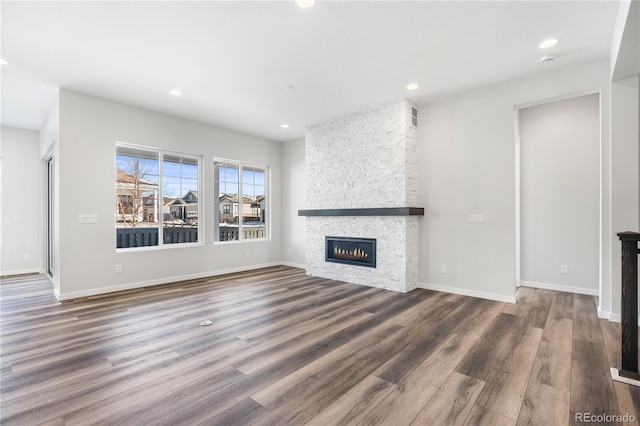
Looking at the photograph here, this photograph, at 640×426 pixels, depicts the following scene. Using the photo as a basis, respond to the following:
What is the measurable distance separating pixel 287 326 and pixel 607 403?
251cm

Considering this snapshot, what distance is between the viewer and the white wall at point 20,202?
19.3 ft

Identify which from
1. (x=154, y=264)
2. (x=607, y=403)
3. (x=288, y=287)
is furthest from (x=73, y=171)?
(x=607, y=403)

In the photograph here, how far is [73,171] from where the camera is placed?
4.38m

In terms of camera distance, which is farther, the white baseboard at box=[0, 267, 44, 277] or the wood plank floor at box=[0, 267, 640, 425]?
the white baseboard at box=[0, 267, 44, 277]

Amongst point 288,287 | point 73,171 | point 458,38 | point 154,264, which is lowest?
point 288,287

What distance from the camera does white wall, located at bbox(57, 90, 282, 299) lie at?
432 cm

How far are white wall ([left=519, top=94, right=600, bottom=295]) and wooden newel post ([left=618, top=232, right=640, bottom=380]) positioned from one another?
2.79 meters

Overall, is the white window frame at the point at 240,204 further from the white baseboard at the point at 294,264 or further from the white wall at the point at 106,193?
the white baseboard at the point at 294,264

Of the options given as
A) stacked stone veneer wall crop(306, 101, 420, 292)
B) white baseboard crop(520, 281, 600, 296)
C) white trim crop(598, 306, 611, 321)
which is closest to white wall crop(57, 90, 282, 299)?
stacked stone veneer wall crop(306, 101, 420, 292)

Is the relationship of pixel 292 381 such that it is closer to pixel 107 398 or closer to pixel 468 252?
pixel 107 398

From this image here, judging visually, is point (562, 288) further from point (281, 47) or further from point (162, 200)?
point (162, 200)

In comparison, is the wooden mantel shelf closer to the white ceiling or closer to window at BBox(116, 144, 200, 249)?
the white ceiling

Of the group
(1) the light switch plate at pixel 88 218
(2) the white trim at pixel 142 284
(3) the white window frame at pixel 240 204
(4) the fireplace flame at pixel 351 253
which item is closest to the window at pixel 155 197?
(3) the white window frame at pixel 240 204

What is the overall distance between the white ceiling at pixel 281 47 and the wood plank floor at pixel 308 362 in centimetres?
297
